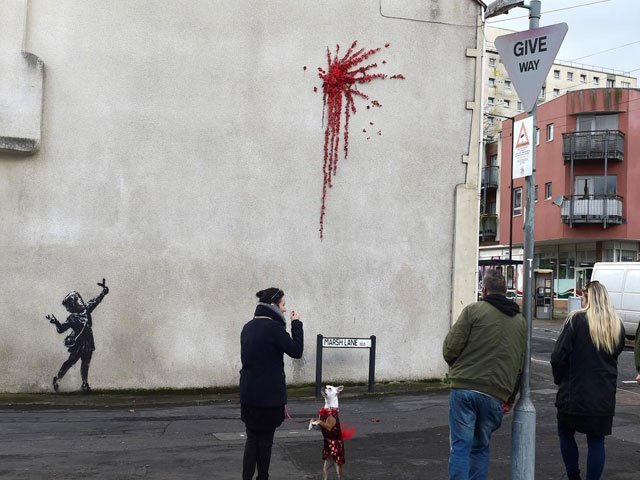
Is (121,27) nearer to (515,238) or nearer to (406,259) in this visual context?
(406,259)

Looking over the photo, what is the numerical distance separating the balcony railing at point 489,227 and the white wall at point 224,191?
37.2m

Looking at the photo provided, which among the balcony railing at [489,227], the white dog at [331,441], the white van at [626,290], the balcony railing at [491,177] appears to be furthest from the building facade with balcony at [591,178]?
the white dog at [331,441]

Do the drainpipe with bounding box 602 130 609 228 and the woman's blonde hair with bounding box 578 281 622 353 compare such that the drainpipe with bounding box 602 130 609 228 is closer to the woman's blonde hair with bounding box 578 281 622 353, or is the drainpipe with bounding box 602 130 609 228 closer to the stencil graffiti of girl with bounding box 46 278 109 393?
the stencil graffiti of girl with bounding box 46 278 109 393

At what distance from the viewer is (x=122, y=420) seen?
1021 centimetres

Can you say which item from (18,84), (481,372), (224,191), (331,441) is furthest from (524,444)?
(18,84)

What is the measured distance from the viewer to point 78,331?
12.3m

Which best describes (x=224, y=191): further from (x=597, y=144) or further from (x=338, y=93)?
(x=597, y=144)

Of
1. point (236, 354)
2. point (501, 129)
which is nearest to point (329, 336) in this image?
point (236, 354)

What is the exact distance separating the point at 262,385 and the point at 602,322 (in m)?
2.88

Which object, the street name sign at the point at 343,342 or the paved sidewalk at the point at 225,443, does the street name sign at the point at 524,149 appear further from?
the street name sign at the point at 343,342

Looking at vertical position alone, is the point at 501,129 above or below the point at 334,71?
above

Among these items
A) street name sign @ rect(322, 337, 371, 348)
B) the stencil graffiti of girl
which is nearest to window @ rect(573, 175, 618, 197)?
street name sign @ rect(322, 337, 371, 348)

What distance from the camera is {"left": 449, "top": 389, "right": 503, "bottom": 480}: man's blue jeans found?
577 cm

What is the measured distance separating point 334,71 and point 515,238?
3641cm
